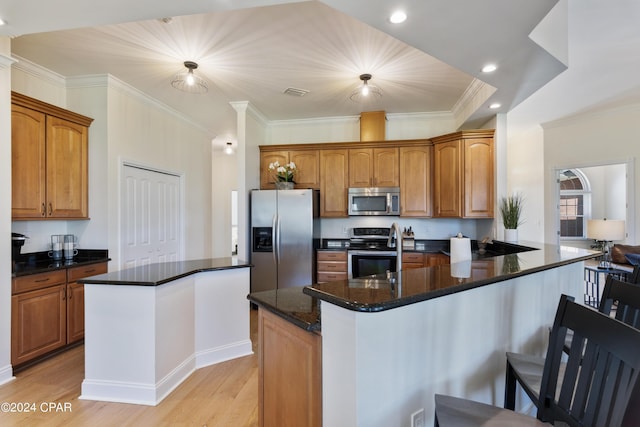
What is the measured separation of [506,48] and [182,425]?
3294 millimetres

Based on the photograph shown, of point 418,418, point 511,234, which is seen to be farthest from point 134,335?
point 511,234

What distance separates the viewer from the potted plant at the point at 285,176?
173 inches

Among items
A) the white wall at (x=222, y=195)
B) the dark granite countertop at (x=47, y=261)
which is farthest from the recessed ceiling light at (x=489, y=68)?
the white wall at (x=222, y=195)

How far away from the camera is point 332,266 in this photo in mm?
4297

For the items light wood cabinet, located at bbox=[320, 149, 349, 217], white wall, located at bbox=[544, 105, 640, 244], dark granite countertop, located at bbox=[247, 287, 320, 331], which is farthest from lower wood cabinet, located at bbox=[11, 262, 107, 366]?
white wall, located at bbox=[544, 105, 640, 244]

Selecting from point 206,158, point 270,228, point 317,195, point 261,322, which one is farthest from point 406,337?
point 206,158

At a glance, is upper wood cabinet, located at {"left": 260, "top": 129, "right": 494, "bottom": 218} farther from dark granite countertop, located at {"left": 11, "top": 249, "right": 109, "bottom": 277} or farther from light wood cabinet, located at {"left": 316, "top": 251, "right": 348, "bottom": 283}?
dark granite countertop, located at {"left": 11, "top": 249, "right": 109, "bottom": 277}

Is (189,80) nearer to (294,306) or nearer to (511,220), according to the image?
(294,306)

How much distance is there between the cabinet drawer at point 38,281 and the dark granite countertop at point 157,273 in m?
0.88

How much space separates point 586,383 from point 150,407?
7.81 ft

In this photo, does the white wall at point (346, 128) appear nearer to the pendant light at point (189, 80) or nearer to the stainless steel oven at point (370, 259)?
the stainless steel oven at point (370, 259)

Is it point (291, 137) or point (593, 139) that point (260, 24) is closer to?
point (291, 137)

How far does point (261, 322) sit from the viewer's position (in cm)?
159

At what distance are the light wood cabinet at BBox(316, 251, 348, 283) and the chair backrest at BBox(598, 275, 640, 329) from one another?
3.05 meters
